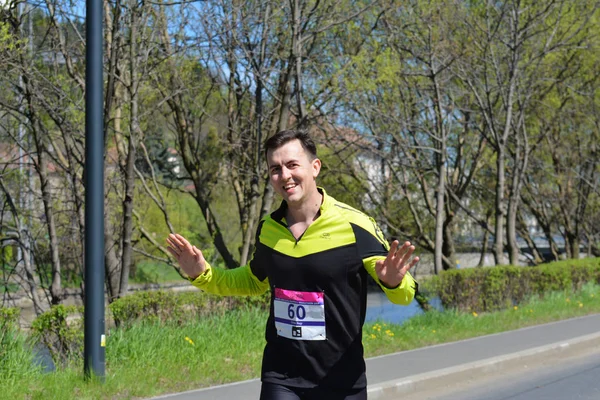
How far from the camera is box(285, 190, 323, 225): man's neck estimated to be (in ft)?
12.2

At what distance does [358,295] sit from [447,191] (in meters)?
18.3

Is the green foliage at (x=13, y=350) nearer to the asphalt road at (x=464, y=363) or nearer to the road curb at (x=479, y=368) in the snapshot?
the asphalt road at (x=464, y=363)

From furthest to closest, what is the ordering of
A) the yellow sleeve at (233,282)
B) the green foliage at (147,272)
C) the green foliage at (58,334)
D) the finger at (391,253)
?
the green foliage at (147,272) < the green foliage at (58,334) < the yellow sleeve at (233,282) < the finger at (391,253)

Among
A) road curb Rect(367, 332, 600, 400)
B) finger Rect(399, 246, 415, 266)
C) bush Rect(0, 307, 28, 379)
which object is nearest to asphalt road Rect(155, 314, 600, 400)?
road curb Rect(367, 332, 600, 400)

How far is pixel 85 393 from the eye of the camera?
684 centimetres

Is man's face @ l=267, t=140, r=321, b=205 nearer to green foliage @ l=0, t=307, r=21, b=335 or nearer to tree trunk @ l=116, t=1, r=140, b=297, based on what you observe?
green foliage @ l=0, t=307, r=21, b=335

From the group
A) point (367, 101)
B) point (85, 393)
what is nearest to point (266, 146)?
point (85, 393)

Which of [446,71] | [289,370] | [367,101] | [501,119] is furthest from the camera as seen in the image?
[501,119]

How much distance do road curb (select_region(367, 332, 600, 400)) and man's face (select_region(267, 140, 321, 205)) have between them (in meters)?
4.71

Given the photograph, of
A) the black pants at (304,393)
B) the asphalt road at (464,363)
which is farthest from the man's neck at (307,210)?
the asphalt road at (464,363)

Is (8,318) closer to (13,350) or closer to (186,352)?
(13,350)

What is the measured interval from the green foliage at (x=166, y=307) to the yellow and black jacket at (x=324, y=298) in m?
6.24

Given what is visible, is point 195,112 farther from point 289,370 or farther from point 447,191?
point 289,370

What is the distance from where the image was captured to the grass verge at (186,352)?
7.09m
